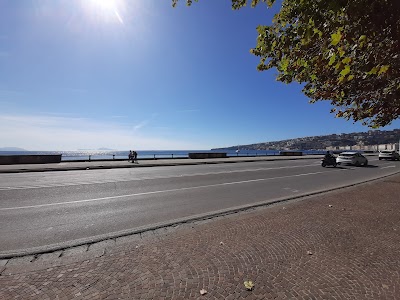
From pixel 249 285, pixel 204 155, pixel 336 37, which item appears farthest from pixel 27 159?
pixel 336 37

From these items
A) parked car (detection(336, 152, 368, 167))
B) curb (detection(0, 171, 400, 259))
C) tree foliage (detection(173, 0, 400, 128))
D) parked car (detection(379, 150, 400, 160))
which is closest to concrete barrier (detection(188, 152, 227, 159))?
parked car (detection(336, 152, 368, 167))

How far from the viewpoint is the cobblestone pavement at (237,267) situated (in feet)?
9.96

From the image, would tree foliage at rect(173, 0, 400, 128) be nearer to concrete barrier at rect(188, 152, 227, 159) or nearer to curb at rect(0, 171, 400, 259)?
curb at rect(0, 171, 400, 259)

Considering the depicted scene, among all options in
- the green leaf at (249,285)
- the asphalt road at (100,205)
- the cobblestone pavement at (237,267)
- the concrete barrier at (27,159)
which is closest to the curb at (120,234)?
the asphalt road at (100,205)

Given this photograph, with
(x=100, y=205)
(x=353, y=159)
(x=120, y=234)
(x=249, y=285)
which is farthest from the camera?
(x=353, y=159)

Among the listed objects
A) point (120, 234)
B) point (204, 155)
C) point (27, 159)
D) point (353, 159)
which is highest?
point (27, 159)

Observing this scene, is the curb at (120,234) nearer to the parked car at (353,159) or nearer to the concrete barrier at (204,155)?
the parked car at (353,159)

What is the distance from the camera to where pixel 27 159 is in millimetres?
23109

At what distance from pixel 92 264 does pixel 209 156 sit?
105 feet

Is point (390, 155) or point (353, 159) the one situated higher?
point (353, 159)

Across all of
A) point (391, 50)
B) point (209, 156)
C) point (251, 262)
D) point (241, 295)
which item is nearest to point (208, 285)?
point (241, 295)

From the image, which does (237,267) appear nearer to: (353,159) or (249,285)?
(249,285)

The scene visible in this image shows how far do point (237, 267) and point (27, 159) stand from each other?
26.4 m

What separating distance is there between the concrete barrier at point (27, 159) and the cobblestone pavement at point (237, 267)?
76.3 feet
